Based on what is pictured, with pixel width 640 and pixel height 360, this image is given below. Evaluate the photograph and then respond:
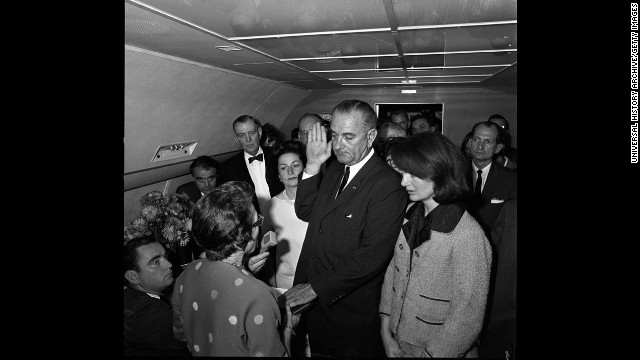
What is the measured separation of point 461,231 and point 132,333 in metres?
1.74

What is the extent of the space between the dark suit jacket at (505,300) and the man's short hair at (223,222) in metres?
1.29

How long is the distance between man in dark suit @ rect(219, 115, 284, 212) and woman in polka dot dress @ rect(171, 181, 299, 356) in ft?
8.37

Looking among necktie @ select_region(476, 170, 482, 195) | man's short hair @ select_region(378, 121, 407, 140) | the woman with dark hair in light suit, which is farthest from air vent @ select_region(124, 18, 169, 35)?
necktie @ select_region(476, 170, 482, 195)

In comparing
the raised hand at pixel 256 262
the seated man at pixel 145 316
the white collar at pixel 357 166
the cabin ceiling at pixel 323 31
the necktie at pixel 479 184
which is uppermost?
the cabin ceiling at pixel 323 31

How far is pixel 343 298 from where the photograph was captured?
2254 millimetres

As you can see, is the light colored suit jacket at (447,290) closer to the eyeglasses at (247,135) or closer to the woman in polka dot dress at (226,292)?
the woman in polka dot dress at (226,292)

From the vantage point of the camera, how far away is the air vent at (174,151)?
402 centimetres

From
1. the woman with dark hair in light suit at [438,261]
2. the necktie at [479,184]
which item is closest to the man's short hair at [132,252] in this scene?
the woman with dark hair in light suit at [438,261]

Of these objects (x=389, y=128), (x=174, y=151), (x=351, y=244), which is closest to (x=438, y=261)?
(x=351, y=244)

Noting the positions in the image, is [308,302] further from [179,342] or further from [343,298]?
[179,342]

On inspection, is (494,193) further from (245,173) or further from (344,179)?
(245,173)

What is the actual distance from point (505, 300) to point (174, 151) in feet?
12.3
